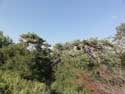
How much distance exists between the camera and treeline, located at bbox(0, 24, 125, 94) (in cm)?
1700

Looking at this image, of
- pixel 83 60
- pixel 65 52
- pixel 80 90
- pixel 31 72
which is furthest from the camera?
pixel 65 52

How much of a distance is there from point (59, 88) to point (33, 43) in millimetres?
6167

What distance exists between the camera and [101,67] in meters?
21.1

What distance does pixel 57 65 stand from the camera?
22453 mm

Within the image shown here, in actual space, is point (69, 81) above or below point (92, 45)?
below

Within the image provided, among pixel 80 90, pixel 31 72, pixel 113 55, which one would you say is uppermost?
pixel 113 55

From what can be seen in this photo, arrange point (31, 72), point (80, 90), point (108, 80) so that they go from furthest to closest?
point (31, 72) → point (108, 80) → point (80, 90)

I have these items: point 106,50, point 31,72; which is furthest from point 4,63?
point 106,50

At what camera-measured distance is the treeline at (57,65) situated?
17.0 meters

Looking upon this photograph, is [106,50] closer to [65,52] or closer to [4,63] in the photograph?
[65,52]

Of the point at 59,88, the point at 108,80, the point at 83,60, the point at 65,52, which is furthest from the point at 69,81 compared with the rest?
the point at 65,52

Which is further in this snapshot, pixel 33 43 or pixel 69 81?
pixel 33 43

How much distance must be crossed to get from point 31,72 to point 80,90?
4336 millimetres

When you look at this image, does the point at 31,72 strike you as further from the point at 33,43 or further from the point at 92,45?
the point at 92,45
